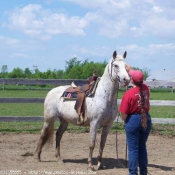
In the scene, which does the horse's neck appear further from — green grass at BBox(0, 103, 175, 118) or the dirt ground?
green grass at BBox(0, 103, 175, 118)

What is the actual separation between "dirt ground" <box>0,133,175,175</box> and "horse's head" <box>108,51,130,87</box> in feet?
5.32

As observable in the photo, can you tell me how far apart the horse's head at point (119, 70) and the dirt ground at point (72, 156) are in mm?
1623

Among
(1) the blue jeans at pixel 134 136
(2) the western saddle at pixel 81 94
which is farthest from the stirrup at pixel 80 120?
(1) the blue jeans at pixel 134 136

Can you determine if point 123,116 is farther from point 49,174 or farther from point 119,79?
point 49,174

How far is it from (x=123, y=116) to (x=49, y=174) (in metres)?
1.77

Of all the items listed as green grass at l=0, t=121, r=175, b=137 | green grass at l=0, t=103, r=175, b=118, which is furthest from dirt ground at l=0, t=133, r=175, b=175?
green grass at l=0, t=103, r=175, b=118

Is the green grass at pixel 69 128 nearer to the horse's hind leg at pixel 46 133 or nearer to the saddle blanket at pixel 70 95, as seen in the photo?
the horse's hind leg at pixel 46 133

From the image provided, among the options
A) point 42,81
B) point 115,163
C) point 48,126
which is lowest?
point 115,163

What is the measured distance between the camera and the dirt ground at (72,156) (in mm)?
7191

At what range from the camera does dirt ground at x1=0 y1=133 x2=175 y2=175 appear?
23.6ft

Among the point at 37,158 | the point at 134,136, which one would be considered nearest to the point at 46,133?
the point at 37,158

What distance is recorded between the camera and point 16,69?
103 metres

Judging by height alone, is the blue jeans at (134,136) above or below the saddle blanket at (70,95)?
below

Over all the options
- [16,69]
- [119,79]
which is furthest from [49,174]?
[16,69]
